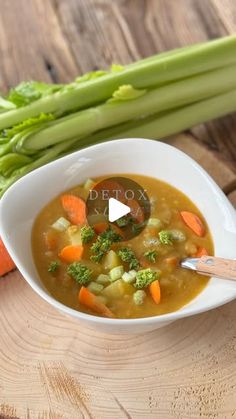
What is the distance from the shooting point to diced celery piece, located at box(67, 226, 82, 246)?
10.7 feet

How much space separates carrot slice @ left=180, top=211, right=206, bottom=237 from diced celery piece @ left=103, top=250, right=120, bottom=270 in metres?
0.42

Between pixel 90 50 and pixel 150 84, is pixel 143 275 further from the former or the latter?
pixel 90 50

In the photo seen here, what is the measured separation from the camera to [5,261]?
3.52 meters

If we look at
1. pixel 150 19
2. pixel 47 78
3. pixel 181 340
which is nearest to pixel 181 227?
pixel 181 340

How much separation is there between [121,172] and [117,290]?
81 centimetres

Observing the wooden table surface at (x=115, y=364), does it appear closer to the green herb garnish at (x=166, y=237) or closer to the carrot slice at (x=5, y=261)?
the carrot slice at (x=5, y=261)

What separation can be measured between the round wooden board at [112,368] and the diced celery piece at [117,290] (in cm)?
31

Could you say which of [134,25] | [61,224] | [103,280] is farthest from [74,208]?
[134,25]

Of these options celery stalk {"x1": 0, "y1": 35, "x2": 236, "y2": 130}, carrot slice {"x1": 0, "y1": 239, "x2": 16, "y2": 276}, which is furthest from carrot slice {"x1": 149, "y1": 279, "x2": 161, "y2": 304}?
celery stalk {"x1": 0, "y1": 35, "x2": 236, "y2": 130}

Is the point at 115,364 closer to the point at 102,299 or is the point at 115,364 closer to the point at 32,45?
the point at 102,299

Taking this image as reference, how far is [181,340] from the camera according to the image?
326 cm

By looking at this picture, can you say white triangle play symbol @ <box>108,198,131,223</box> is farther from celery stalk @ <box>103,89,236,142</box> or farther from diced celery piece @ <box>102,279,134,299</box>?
celery stalk @ <box>103,89,236,142</box>

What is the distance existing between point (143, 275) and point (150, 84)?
4.84 ft

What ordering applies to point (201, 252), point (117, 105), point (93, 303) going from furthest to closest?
point (117, 105) < point (201, 252) < point (93, 303)
